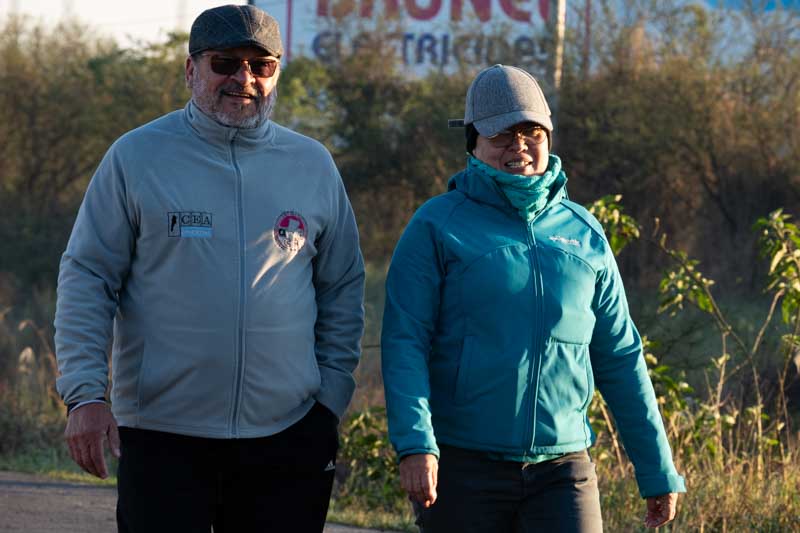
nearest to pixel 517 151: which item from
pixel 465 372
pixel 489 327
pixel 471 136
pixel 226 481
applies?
pixel 471 136

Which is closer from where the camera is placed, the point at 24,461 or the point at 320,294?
the point at 320,294

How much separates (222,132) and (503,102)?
2.68ft

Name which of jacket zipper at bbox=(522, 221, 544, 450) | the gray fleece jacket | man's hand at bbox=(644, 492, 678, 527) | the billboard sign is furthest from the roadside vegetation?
the gray fleece jacket

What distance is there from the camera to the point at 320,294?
395cm

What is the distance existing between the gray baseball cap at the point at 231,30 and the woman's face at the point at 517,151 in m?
0.69

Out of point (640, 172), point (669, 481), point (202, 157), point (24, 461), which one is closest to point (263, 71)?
point (202, 157)

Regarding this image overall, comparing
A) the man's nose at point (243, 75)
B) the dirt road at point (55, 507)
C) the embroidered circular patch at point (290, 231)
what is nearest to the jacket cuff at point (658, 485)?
the embroidered circular patch at point (290, 231)

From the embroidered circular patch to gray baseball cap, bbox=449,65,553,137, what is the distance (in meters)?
0.59

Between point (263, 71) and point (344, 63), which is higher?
point (344, 63)

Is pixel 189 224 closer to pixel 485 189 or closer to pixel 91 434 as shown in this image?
pixel 91 434

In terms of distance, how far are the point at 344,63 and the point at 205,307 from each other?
853 inches

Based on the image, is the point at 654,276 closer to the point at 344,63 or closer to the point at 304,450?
the point at 344,63

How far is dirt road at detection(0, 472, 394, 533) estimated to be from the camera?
6.61 m

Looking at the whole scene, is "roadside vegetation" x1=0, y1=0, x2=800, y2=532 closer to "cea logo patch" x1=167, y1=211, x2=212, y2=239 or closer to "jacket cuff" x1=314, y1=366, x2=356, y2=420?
"jacket cuff" x1=314, y1=366, x2=356, y2=420
